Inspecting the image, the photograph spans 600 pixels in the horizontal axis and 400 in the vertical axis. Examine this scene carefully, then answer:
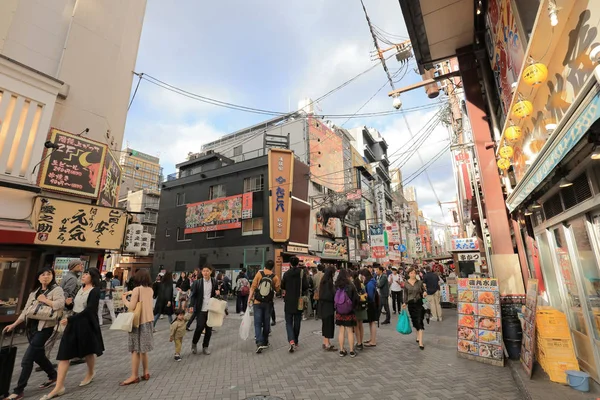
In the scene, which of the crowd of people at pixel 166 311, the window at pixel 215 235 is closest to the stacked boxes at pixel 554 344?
the crowd of people at pixel 166 311

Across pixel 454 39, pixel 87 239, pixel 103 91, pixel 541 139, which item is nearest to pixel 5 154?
pixel 87 239

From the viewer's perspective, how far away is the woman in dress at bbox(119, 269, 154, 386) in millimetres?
4781

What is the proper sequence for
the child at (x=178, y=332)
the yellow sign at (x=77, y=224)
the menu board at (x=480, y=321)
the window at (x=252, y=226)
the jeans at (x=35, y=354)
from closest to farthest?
the jeans at (x=35, y=354)
the menu board at (x=480, y=321)
the child at (x=178, y=332)
the yellow sign at (x=77, y=224)
the window at (x=252, y=226)

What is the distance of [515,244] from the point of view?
28.0 feet

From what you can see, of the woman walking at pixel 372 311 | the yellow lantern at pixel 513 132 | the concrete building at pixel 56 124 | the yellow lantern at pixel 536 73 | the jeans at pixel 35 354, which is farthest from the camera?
the concrete building at pixel 56 124

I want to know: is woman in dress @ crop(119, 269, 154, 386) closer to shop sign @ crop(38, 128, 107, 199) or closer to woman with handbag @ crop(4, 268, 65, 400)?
woman with handbag @ crop(4, 268, 65, 400)

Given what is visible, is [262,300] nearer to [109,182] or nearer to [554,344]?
[554,344]

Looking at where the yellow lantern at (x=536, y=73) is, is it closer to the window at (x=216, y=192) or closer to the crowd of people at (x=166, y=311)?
the crowd of people at (x=166, y=311)

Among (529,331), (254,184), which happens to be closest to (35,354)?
(529,331)

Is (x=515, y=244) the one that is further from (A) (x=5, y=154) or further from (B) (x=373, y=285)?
(A) (x=5, y=154)

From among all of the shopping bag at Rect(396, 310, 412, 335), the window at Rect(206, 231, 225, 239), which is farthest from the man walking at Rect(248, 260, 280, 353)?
the window at Rect(206, 231, 225, 239)

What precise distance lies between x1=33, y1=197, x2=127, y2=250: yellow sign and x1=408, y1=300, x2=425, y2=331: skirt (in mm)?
11078

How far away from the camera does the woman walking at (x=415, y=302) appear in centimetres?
677

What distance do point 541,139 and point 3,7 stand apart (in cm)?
1599
